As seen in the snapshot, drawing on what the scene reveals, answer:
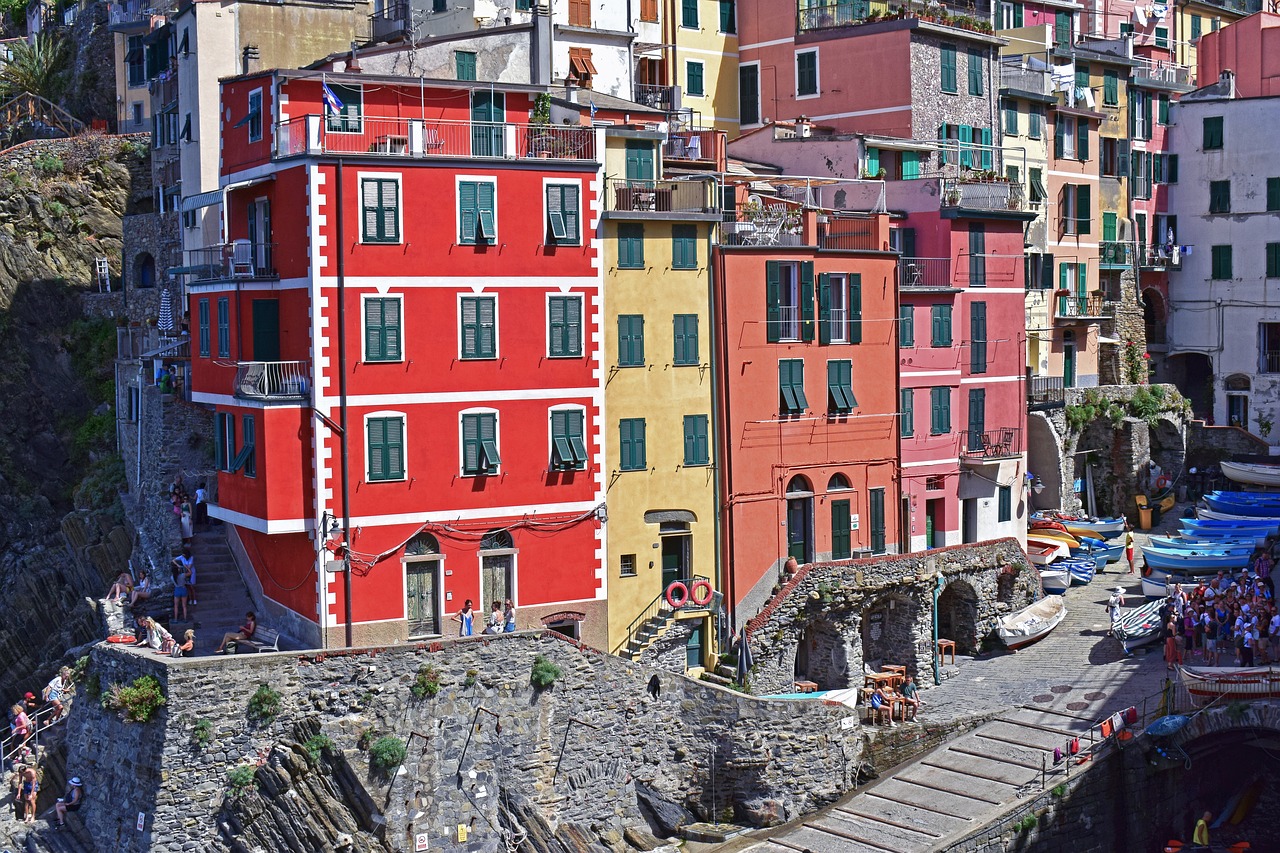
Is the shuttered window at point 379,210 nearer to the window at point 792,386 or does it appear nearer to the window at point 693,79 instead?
the window at point 792,386

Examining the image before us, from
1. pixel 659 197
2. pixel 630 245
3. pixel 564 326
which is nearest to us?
pixel 564 326

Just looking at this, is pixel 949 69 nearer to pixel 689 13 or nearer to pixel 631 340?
pixel 689 13

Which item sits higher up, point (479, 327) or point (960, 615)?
point (479, 327)

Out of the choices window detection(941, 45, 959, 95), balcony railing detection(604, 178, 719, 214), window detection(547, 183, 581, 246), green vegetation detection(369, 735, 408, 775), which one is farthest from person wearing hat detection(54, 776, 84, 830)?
window detection(941, 45, 959, 95)

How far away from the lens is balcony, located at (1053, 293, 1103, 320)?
257 ft

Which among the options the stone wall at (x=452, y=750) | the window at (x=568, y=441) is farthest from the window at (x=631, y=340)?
the stone wall at (x=452, y=750)

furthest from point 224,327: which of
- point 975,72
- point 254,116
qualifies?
point 975,72

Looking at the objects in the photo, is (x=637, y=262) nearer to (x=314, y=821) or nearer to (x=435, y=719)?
(x=435, y=719)

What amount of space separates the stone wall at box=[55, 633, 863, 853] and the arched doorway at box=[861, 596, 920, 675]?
6215mm

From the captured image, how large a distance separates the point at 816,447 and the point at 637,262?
8834mm

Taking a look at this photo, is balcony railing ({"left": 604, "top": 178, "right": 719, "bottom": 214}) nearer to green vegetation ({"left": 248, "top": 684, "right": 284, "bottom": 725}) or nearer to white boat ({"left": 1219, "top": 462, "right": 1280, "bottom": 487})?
green vegetation ({"left": 248, "top": 684, "right": 284, "bottom": 725})

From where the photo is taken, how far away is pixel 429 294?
50.5m

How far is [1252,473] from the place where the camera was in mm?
78938

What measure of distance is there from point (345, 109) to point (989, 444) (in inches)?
1036
